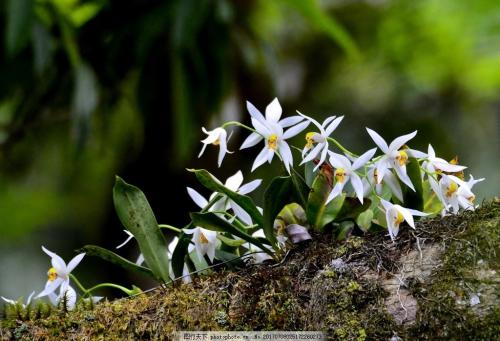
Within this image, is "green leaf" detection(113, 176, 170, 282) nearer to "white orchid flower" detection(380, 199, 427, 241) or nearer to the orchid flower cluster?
the orchid flower cluster

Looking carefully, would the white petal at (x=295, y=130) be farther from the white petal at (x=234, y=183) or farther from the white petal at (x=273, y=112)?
the white petal at (x=234, y=183)

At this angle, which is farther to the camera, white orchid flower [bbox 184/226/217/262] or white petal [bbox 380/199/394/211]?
white orchid flower [bbox 184/226/217/262]

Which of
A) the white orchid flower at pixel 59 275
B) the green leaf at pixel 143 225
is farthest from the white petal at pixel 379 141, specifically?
the white orchid flower at pixel 59 275

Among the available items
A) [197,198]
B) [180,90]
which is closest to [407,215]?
[197,198]

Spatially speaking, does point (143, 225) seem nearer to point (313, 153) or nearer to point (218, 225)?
point (218, 225)

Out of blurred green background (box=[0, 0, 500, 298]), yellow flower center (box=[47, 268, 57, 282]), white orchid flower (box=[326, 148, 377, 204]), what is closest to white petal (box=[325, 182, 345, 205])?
Answer: white orchid flower (box=[326, 148, 377, 204])

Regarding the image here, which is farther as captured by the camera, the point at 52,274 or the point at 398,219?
the point at 52,274

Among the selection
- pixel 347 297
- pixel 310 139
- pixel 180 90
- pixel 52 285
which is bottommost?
pixel 347 297
